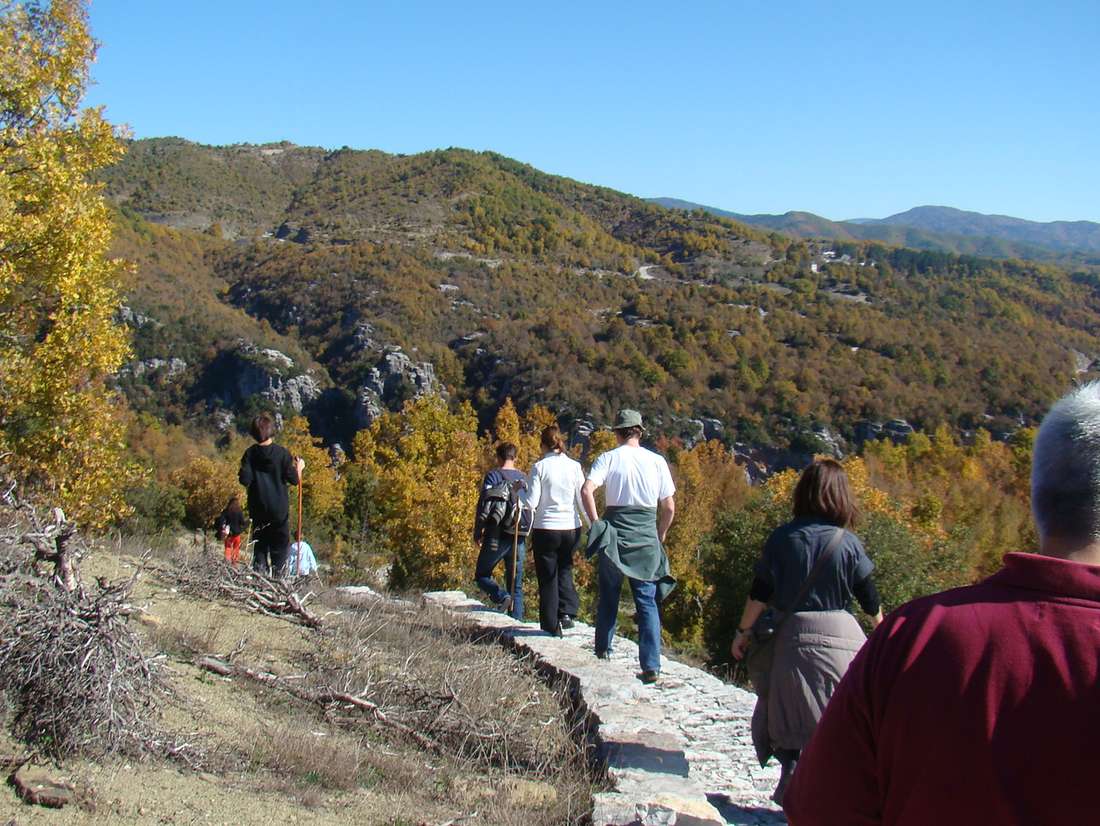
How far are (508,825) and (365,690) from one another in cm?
162

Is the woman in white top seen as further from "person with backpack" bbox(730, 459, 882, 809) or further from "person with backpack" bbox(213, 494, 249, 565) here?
"person with backpack" bbox(213, 494, 249, 565)

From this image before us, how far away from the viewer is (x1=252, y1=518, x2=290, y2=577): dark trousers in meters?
7.69

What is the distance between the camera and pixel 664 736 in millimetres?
4965

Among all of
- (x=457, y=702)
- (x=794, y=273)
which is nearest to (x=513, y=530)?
(x=457, y=702)

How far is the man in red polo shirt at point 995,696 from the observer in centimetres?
137

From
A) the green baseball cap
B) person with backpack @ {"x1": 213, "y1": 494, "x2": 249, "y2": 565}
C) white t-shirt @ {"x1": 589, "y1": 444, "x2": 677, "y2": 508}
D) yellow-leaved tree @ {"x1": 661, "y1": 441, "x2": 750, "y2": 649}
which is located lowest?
yellow-leaved tree @ {"x1": 661, "y1": 441, "x2": 750, "y2": 649}

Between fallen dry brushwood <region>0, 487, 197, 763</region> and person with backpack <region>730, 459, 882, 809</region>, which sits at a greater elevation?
person with backpack <region>730, 459, 882, 809</region>

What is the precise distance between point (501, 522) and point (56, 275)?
5.58 metres

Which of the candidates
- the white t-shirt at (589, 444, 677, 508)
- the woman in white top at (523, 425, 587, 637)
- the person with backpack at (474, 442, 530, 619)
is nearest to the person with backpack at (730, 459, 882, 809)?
the white t-shirt at (589, 444, 677, 508)

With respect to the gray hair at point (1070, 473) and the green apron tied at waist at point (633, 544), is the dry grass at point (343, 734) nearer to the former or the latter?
the green apron tied at waist at point (633, 544)

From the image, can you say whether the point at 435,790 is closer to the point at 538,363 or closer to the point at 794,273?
the point at 538,363

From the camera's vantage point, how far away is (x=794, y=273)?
104875 millimetres

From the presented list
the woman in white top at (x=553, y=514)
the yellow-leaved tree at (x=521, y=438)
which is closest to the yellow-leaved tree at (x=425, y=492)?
the yellow-leaved tree at (x=521, y=438)

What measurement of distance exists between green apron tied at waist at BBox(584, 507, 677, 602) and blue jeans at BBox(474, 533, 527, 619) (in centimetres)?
195
